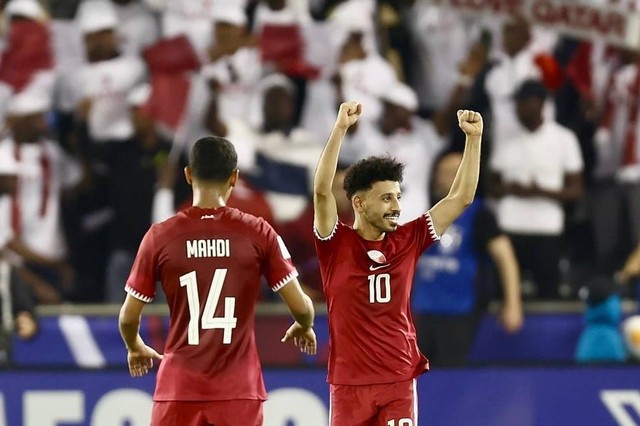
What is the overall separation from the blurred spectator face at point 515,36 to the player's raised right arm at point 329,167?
5.22m

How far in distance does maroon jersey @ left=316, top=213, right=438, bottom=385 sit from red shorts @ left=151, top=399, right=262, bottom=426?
0.66 m

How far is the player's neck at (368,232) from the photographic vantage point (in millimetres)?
6902

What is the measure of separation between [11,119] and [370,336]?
5.17 m

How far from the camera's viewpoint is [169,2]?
38.5 feet

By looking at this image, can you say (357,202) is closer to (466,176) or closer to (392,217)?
(392,217)

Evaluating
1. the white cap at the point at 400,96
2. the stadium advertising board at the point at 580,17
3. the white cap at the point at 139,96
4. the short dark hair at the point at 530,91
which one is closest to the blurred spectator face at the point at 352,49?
the white cap at the point at 400,96

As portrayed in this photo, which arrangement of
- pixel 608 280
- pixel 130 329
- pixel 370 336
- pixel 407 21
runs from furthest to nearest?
pixel 407 21
pixel 608 280
pixel 370 336
pixel 130 329

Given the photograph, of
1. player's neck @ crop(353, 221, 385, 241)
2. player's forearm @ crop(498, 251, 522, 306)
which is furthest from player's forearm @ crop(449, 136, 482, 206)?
player's forearm @ crop(498, 251, 522, 306)

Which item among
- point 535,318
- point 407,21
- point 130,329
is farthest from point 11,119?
point 130,329

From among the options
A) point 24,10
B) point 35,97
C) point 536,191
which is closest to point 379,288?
point 536,191

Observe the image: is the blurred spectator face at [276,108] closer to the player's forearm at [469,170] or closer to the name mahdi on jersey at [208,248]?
the player's forearm at [469,170]

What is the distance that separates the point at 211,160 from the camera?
20.7 ft

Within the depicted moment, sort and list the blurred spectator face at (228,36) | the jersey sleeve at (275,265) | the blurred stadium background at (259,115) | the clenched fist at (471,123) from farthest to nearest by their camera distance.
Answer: the blurred spectator face at (228,36) < the blurred stadium background at (259,115) < the clenched fist at (471,123) < the jersey sleeve at (275,265)

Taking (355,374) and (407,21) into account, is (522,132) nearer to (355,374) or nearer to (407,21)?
(407,21)
